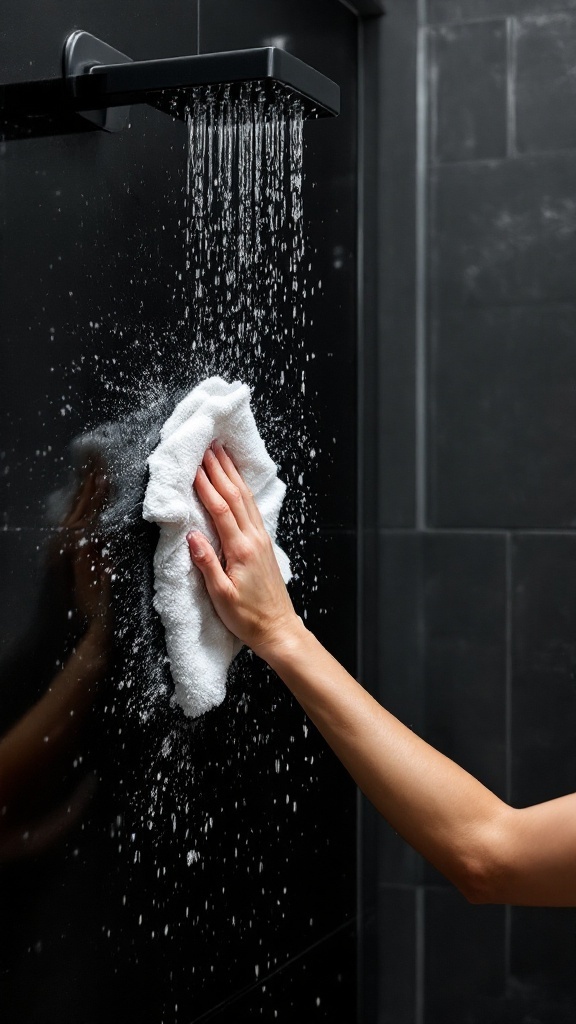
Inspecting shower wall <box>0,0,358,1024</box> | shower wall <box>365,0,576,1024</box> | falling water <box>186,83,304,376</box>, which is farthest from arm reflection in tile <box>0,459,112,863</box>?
shower wall <box>365,0,576,1024</box>

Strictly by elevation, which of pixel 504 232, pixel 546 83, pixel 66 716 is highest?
pixel 546 83

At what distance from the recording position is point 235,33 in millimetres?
1282

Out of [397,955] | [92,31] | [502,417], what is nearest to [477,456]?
[502,417]

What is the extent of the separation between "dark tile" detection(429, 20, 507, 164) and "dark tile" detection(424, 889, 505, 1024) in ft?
3.71

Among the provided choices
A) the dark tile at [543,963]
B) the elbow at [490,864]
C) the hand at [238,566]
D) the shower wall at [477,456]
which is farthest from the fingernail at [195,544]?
the dark tile at [543,963]

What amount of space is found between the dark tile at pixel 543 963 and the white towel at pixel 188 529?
792 mm

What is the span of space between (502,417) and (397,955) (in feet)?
2.75

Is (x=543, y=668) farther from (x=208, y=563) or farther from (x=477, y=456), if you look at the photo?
(x=208, y=563)

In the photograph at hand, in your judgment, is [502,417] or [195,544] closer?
[195,544]

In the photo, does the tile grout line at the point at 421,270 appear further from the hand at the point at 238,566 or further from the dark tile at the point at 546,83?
the hand at the point at 238,566

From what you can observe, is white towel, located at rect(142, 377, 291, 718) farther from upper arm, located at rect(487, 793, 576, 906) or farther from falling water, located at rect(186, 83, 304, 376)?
upper arm, located at rect(487, 793, 576, 906)

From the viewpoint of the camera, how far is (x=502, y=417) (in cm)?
172

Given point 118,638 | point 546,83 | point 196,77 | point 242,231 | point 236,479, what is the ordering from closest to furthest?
point 196,77 < point 118,638 < point 236,479 < point 242,231 < point 546,83

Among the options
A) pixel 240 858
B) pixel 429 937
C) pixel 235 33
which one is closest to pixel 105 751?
pixel 240 858
